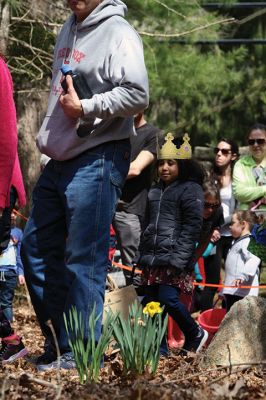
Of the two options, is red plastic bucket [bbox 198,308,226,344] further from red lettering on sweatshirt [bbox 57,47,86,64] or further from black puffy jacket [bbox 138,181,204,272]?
red lettering on sweatshirt [bbox 57,47,86,64]

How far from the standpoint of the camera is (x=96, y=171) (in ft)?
17.6

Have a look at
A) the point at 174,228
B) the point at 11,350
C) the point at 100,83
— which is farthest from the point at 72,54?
the point at 174,228

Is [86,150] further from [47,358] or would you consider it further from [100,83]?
[47,358]

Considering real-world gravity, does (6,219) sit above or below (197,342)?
above

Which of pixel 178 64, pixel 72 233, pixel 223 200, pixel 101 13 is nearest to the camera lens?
pixel 72 233

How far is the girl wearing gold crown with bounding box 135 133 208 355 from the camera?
23.3 feet

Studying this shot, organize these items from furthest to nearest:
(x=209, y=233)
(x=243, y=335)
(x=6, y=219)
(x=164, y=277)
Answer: (x=209, y=233), (x=164, y=277), (x=243, y=335), (x=6, y=219)

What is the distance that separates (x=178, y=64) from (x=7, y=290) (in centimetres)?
611

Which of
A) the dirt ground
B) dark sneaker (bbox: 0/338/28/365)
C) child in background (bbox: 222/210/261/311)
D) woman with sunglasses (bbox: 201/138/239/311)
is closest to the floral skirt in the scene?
child in background (bbox: 222/210/261/311)

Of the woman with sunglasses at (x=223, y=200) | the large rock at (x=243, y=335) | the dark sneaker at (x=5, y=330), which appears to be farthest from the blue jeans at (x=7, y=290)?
the large rock at (x=243, y=335)

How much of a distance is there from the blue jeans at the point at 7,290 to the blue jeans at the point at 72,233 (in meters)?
3.18

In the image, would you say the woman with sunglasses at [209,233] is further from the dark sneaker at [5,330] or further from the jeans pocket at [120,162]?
the jeans pocket at [120,162]

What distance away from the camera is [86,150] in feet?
17.7

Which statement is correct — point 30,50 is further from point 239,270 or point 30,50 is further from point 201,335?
point 201,335
